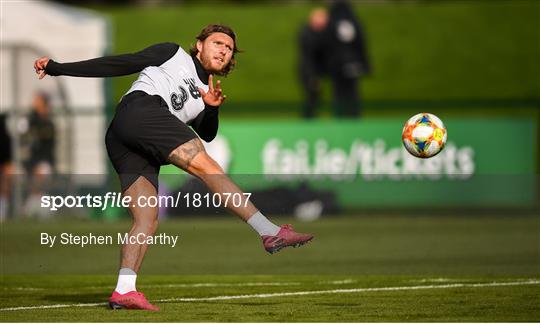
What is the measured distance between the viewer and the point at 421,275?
40.2 ft

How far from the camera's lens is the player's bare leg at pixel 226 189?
29.8ft

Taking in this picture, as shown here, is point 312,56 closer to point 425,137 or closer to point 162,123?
point 425,137

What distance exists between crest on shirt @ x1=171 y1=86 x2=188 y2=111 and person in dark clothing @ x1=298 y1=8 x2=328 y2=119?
13564 mm

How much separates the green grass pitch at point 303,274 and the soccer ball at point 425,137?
1.18 metres

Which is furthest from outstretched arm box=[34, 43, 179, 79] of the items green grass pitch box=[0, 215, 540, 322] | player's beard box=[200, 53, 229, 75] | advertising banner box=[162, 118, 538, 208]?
advertising banner box=[162, 118, 538, 208]

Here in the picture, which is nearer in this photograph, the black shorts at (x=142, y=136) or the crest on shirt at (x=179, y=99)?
the black shorts at (x=142, y=136)

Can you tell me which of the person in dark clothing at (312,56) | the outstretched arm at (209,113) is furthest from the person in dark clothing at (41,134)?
the outstretched arm at (209,113)

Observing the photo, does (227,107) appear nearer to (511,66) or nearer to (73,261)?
(73,261)

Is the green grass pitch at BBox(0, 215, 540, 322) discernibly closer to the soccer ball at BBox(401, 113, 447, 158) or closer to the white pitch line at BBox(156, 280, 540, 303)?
the white pitch line at BBox(156, 280, 540, 303)

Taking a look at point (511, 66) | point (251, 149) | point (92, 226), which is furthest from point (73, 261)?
point (511, 66)

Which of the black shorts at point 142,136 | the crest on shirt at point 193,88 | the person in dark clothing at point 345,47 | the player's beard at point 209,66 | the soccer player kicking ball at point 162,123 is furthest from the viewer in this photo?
the person in dark clothing at point 345,47

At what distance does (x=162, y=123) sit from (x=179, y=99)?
0.45 metres

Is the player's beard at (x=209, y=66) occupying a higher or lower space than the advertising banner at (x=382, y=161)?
higher

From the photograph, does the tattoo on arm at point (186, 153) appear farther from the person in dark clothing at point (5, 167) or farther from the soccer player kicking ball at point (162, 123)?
the person in dark clothing at point (5, 167)
